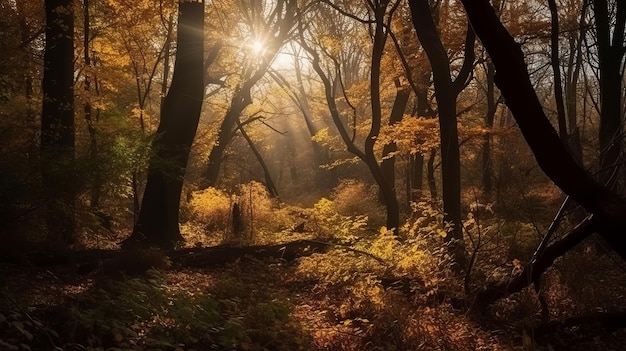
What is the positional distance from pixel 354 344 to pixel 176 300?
2169 millimetres

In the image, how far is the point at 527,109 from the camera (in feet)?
10.7

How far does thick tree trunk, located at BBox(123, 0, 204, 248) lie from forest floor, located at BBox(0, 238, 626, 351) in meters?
2.23

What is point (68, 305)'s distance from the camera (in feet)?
13.9

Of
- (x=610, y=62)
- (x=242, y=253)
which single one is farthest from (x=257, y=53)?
(x=610, y=62)

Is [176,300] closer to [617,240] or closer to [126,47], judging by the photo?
[617,240]

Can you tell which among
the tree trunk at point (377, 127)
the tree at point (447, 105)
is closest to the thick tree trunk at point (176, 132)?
the tree trunk at point (377, 127)

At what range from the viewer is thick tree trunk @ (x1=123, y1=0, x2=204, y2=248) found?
10.3 metres

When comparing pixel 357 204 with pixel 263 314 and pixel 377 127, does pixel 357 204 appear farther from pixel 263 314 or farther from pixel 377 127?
pixel 263 314

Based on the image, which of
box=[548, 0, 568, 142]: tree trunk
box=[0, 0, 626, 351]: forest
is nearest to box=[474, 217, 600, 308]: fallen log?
box=[0, 0, 626, 351]: forest

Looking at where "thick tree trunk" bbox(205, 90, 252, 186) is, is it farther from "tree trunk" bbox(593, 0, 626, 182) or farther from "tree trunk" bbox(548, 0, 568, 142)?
"tree trunk" bbox(548, 0, 568, 142)

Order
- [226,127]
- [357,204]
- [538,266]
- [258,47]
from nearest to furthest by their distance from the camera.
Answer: [538,266] < [258,47] < [226,127] < [357,204]

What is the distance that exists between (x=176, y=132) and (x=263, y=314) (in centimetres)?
592

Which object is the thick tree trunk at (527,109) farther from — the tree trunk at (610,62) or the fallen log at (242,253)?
the tree trunk at (610,62)

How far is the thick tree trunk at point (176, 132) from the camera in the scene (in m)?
10.3
